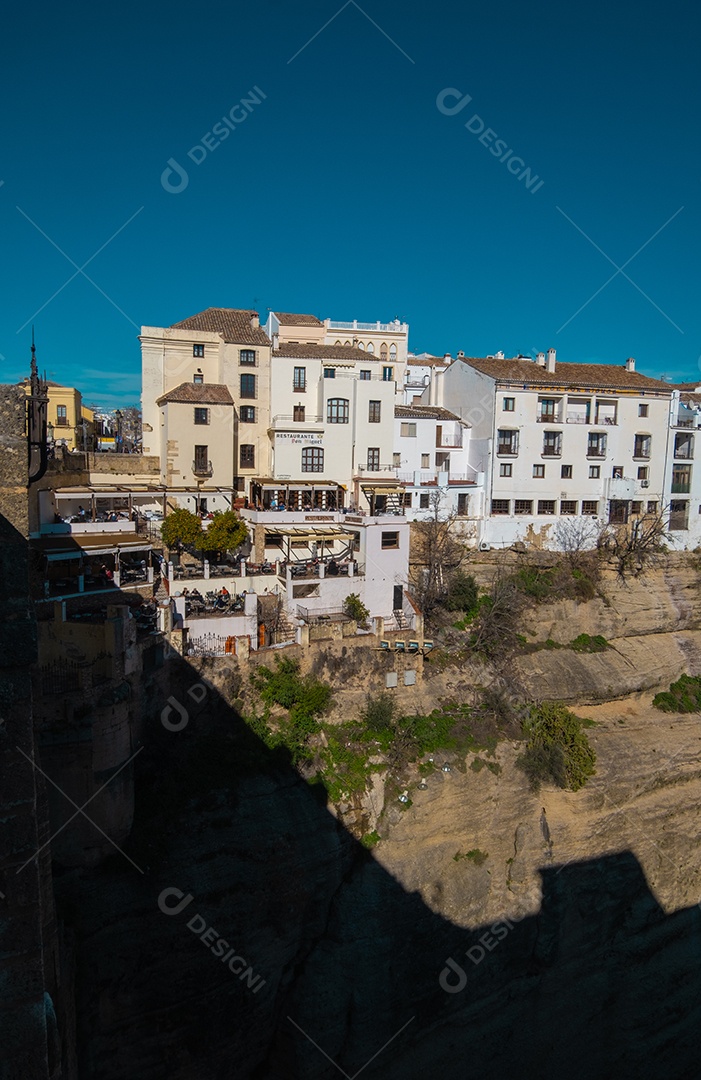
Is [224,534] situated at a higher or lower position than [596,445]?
lower

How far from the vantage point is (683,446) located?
28.1 metres

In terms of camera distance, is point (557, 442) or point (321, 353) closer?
point (321, 353)

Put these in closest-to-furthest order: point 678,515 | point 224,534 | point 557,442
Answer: point 224,534 → point 557,442 → point 678,515

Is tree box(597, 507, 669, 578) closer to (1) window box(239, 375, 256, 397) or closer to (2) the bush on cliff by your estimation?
(2) the bush on cliff

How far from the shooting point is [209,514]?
2219 cm

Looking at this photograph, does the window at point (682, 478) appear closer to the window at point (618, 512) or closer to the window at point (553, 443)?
the window at point (618, 512)

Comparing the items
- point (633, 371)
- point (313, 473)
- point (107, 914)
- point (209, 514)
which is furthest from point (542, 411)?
point (107, 914)

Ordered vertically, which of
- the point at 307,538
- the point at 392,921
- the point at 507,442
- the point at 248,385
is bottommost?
the point at 392,921

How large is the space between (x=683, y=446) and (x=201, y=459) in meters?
20.6

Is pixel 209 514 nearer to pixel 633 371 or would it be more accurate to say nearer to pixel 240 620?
pixel 240 620

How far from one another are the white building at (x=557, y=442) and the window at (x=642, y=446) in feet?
0.14

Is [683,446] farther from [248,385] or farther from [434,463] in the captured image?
[248,385]

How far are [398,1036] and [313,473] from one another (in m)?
17.0

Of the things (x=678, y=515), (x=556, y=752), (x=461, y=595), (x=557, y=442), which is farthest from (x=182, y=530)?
(x=678, y=515)
